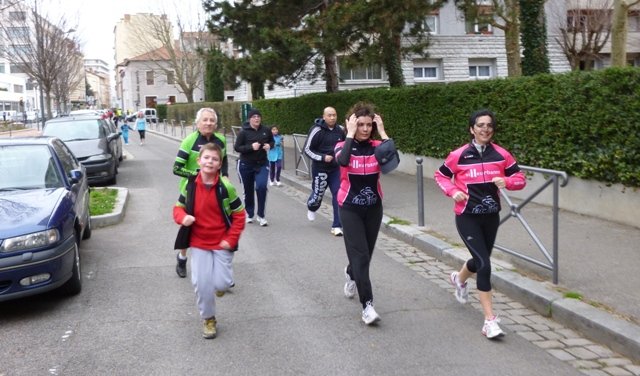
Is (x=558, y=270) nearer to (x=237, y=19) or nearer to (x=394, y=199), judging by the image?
(x=394, y=199)

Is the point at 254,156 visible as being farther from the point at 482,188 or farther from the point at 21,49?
the point at 21,49

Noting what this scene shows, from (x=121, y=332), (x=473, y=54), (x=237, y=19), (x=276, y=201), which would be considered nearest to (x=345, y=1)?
(x=237, y=19)

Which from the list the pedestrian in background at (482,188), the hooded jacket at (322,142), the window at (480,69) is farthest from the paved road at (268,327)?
the window at (480,69)

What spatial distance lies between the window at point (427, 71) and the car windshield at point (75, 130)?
22.9 meters

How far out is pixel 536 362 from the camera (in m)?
4.50

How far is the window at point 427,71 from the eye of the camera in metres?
36.6

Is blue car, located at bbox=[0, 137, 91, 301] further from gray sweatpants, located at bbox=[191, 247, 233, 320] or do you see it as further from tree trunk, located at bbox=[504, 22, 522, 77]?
tree trunk, located at bbox=[504, 22, 522, 77]

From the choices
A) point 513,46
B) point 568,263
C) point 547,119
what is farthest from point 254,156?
point 513,46

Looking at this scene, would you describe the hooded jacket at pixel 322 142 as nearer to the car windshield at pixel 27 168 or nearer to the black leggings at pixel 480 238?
the car windshield at pixel 27 168

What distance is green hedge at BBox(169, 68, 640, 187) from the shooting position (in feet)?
27.5

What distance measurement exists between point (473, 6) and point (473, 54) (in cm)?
1967

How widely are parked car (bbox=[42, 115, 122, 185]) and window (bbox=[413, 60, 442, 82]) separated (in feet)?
73.8

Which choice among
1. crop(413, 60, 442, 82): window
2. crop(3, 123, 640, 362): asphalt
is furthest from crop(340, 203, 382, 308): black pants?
crop(413, 60, 442, 82): window

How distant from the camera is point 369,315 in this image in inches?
204
